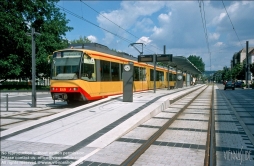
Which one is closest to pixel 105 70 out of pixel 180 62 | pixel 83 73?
pixel 83 73

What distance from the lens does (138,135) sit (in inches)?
263

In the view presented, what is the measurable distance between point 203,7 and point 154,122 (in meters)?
8.16

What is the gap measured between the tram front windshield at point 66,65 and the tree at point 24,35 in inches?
709

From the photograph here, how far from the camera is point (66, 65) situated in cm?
1162

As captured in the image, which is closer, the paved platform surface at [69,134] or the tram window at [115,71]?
the paved platform surface at [69,134]

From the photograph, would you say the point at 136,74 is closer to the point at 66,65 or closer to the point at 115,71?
the point at 115,71

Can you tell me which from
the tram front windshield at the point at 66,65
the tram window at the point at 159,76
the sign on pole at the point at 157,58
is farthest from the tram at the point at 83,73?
the tram window at the point at 159,76

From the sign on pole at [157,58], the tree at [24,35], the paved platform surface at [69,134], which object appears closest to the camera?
the paved platform surface at [69,134]

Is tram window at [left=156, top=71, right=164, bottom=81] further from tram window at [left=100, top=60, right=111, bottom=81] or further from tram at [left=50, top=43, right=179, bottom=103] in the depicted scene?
tram window at [left=100, top=60, right=111, bottom=81]

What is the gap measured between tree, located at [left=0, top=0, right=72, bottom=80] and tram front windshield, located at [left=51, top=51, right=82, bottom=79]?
18004mm

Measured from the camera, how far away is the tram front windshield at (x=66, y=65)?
37.4 feet

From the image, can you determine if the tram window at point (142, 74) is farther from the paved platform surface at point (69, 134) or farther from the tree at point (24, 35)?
the tree at point (24, 35)

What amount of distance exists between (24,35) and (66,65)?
19.7m

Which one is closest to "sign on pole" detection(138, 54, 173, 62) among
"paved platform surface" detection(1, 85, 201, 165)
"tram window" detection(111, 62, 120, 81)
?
"tram window" detection(111, 62, 120, 81)
